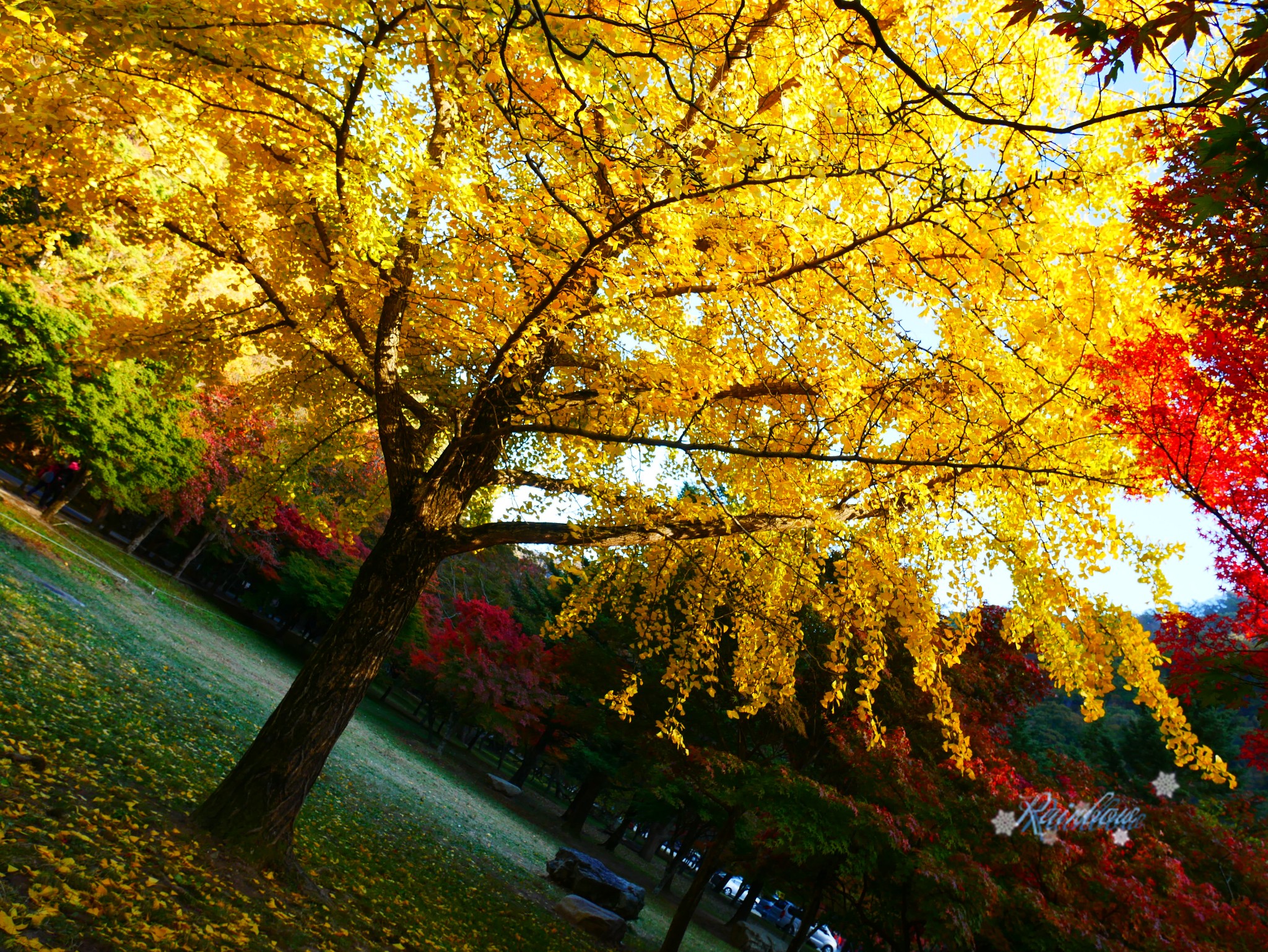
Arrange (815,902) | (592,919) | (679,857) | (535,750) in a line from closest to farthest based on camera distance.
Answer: (592,919) → (815,902) → (679,857) → (535,750)

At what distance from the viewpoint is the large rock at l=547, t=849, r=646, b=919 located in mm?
10656

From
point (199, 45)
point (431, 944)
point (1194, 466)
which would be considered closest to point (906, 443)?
point (1194, 466)

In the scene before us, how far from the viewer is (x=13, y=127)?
15.8 ft

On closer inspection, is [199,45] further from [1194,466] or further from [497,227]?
[1194,466]

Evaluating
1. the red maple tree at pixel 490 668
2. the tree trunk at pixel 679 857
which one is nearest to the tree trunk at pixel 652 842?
the tree trunk at pixel 679 857

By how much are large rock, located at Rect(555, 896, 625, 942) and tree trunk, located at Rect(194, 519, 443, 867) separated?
5549 mm

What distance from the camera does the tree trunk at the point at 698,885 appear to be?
31.9 ft

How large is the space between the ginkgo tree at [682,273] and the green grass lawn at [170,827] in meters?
0.68

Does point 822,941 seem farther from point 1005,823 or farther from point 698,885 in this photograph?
point 1005,823

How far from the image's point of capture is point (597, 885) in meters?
10.7

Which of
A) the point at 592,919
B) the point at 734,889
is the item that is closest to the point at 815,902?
the point at 592,919

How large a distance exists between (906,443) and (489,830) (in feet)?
38.4

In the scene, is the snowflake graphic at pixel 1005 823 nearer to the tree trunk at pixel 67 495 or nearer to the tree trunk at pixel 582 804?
the tree trunk at pixel 582 804

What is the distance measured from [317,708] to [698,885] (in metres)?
7.73
